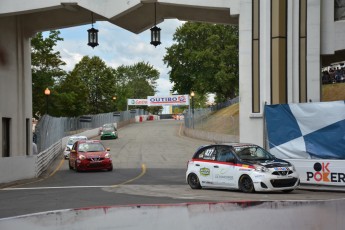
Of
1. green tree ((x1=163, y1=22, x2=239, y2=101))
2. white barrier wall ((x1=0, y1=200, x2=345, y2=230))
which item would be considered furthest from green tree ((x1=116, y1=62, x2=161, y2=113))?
white barrier wall ((x1=0, y1=200, x2=345, y2=230))

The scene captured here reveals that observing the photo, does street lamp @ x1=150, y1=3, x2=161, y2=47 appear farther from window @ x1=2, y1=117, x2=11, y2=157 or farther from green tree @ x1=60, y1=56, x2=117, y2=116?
green tree @ x1=60, y1=56, x2=117, y2=116

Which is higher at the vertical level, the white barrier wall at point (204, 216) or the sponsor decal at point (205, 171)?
the white barrier wall at point (204, 216)

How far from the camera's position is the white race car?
1645 centimetres

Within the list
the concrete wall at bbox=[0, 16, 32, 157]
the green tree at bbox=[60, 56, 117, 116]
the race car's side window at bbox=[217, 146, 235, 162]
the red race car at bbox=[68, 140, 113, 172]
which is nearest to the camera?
the race car's side window at bbox=[217, 146, 235, 162]

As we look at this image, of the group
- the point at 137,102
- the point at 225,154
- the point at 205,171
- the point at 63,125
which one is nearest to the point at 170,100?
the point at 137,102

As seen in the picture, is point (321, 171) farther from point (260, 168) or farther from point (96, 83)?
point (96, 83)

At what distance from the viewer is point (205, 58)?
3061 inches

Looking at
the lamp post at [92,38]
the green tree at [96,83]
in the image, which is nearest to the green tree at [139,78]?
the green tree at [96,83]

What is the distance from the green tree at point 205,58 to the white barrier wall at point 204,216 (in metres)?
68.1

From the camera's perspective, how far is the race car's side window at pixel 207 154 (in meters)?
18.4

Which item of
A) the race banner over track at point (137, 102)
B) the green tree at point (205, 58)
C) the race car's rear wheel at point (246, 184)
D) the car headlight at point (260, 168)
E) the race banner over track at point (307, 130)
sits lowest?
the race car's rear wheel at point (246, 184)

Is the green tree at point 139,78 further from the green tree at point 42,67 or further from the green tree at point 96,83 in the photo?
the green tree at point 42,67

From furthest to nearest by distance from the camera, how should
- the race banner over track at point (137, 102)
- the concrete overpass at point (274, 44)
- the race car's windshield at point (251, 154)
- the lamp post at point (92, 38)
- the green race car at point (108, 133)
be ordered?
the race banner over track at point (137, 102) < the green race car at point (108, 133) < the lamp post at point (92, 38) < the concrete overpass at point (274, 44) < the race car's windshield at point (251, 154)

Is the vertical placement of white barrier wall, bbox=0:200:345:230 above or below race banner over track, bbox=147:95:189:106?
below
